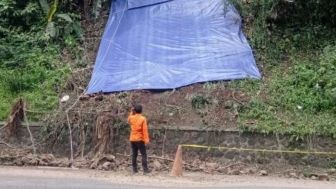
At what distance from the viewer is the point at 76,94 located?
611 inches

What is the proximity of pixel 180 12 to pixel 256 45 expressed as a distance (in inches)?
96.6

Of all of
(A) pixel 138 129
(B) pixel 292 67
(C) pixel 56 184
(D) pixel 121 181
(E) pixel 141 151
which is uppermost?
(B) pixel 292 67

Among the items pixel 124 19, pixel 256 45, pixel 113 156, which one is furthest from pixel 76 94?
pixel 256 45

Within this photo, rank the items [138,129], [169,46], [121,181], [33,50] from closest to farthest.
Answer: [121,181] < [138,129] < [169,46] < [33,50]

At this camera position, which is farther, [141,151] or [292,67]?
[292,67]

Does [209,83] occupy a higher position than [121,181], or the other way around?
[209,83]

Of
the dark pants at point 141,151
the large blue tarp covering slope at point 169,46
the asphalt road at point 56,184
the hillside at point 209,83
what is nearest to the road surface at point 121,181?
the asphalt road at point 56,184

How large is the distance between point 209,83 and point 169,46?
1.86m

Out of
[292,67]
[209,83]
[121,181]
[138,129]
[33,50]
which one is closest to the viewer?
[121,181]

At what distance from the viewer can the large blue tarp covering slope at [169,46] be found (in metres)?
15.6

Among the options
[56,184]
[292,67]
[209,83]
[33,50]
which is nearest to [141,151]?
[56,184]

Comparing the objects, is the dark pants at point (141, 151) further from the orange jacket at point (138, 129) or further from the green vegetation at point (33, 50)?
the green vegetation at point (33, 50)

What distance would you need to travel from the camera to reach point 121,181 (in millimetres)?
11469

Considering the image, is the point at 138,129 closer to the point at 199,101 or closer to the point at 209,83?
the point at 199,101
